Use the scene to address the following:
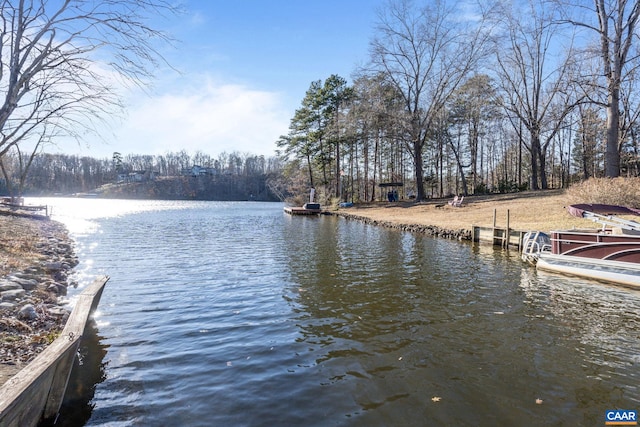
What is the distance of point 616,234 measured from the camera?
10.1m

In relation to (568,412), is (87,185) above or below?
above

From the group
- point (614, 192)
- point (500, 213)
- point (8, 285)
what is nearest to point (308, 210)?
point (500, 213)

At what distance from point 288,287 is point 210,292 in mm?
1841

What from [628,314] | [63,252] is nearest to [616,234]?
[628,314]

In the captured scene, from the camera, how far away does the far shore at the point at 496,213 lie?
1777cm

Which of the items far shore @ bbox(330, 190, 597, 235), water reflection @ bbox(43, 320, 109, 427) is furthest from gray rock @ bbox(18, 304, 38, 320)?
far shore @ bbox(330, 190, 597, 235)

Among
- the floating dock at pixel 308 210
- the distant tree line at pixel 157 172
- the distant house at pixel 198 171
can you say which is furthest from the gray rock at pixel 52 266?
the distant house at pixel 198 171

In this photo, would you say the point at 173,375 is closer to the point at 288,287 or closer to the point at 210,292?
the point at 210,292

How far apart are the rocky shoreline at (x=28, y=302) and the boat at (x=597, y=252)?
477 inches

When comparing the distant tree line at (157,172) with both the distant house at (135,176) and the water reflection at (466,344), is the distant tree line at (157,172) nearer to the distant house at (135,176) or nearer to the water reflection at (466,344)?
the distant house at (135,176)

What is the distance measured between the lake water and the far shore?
320 inches

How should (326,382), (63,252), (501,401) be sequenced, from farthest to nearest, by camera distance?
(63,252) → (326,382) → (501,401)

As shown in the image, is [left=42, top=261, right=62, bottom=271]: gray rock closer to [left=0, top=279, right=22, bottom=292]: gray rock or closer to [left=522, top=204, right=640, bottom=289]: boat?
[left=0, top=279, right=22, bottom=292]: gray rock

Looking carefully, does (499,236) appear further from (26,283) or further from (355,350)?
(26,283)
